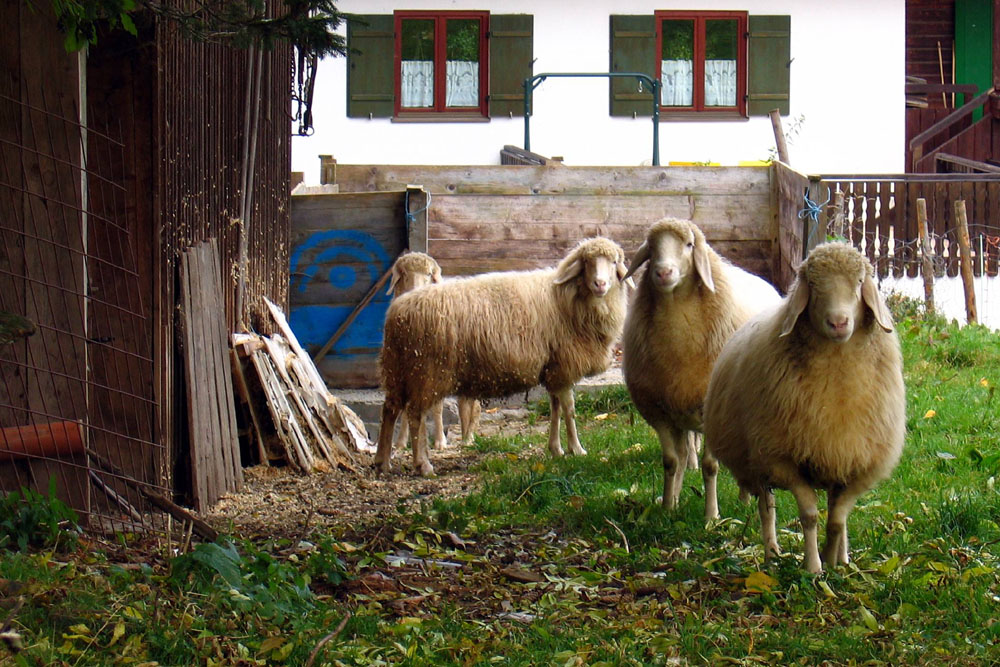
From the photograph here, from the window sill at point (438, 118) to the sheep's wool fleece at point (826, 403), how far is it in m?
15.2

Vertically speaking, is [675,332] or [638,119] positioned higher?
[638,119]

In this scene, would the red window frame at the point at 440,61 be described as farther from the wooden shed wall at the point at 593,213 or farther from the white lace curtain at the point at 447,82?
the wooden shed wall at the point at 593,213

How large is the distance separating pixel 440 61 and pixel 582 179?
849cm

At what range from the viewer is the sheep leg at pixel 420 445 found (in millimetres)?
8336

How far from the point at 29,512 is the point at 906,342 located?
760 centimetres

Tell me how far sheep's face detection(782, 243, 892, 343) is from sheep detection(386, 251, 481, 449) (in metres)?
4.54

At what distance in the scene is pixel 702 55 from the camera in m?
20.4

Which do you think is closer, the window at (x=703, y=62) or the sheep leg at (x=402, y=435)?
the sheep leg at (x=402, y=435)

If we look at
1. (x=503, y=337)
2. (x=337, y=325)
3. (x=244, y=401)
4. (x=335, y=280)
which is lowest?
(x=244, y=401)

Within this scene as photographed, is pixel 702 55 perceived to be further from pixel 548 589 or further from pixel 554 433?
pixel 548 589

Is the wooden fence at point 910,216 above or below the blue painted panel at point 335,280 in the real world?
above

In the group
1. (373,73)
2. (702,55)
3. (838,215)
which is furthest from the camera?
(702,55)

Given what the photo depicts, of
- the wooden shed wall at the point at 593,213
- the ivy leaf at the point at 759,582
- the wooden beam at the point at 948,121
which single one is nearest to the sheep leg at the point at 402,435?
the wooden shed wall at the point at 593,213

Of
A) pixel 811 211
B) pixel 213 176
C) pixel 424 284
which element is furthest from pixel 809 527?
pixel 811 211
